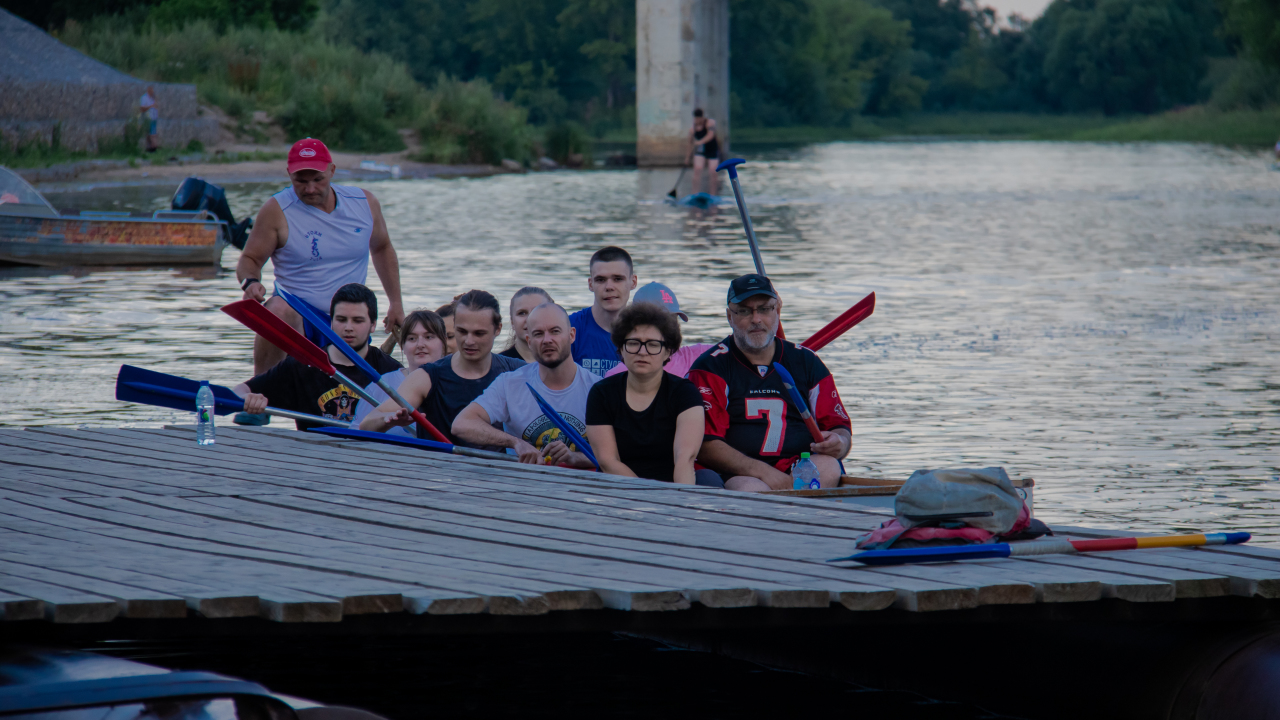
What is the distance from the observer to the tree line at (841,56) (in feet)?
278

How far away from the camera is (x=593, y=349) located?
7.17 m

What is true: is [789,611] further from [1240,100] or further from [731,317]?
[1240,100]

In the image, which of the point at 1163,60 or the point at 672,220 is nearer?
the point at 672,220

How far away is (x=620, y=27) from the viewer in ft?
→ 284

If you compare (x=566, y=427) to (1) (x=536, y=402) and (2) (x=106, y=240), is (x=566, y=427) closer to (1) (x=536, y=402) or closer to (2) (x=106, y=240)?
(1) (x=536, y=402)

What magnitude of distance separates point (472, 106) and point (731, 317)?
36733mm

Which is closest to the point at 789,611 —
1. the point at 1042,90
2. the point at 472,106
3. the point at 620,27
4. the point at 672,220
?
the point at 672,220

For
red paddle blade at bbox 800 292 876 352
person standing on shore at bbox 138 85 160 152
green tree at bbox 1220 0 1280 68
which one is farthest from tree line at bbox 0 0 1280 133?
red paddle blade at bbox 800 292 876 352

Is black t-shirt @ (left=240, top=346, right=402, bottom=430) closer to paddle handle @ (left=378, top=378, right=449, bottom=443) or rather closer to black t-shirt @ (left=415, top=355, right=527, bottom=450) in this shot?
black t-shirt @ (left=415, top=355, right=527, bottom=450)

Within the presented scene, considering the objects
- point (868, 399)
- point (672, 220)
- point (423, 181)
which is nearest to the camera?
point (868, 399)

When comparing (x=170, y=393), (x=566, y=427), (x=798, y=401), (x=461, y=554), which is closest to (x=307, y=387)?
(x=170, y=393)

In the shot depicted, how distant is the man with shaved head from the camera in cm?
623

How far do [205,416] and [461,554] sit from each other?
246 centimetres

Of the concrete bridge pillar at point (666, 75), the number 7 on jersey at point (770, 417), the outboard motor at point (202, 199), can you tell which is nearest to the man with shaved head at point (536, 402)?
the number 7 on jersey at point (770, 417)
